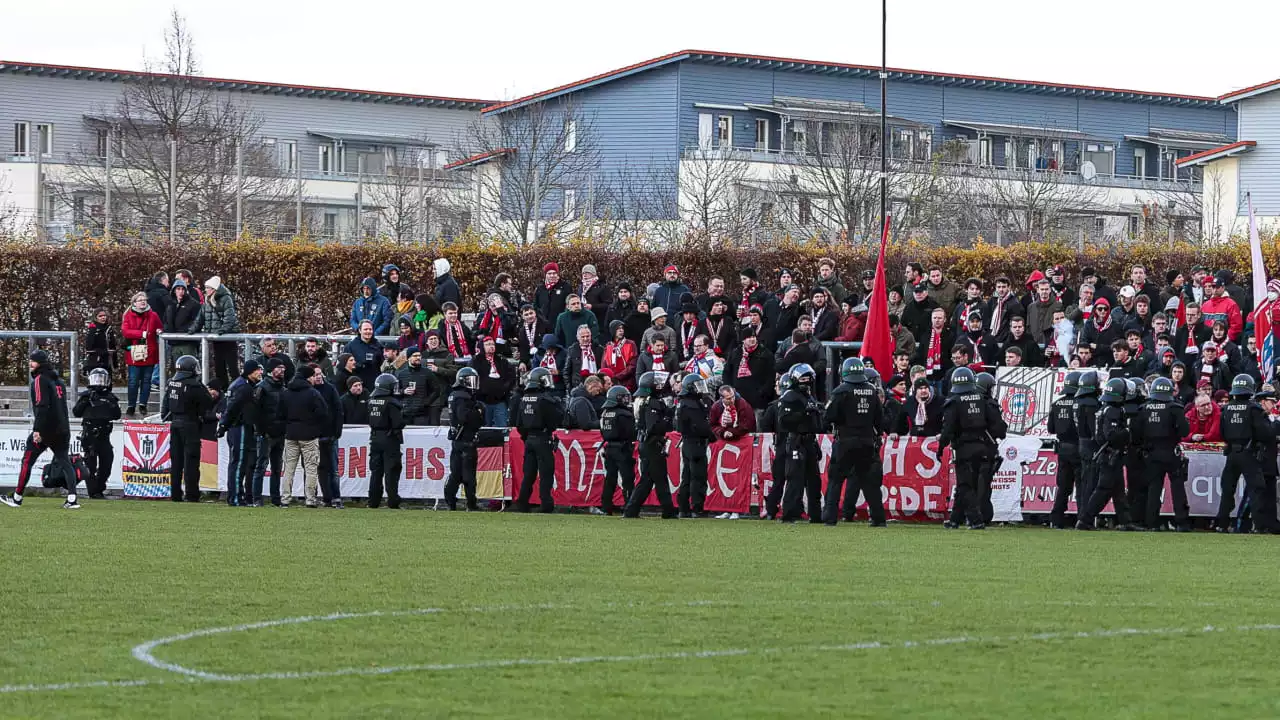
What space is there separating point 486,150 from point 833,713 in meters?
48.6

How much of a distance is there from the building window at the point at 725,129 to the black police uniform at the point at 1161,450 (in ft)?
151

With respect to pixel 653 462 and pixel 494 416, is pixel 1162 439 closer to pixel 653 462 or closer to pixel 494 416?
pixel 653 462

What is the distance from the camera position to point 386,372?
24.3 m

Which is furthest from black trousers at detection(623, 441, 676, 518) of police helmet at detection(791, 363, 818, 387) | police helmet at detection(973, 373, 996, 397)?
police helmet at detection(973, 373, 996, 397)

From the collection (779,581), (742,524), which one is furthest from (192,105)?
(779,581)

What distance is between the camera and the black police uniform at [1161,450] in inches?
784

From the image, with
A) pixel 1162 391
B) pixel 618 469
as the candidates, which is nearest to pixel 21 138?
pixel 618 469

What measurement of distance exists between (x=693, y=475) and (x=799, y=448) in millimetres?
1636

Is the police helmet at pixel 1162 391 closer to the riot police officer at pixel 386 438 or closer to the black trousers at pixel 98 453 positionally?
the riot police officer at pixel 386 438

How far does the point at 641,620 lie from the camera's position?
10.9 m

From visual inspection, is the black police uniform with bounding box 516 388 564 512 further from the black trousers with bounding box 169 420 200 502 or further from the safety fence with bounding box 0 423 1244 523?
the black trousers with bounding box 169 420 200 502

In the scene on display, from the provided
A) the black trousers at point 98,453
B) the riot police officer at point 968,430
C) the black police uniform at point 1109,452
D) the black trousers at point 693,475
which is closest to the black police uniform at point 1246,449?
the black police uniform at point 1109,452

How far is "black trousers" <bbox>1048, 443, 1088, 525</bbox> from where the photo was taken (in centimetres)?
2056

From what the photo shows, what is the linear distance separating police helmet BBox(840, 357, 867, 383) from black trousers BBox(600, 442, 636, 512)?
3078mm
